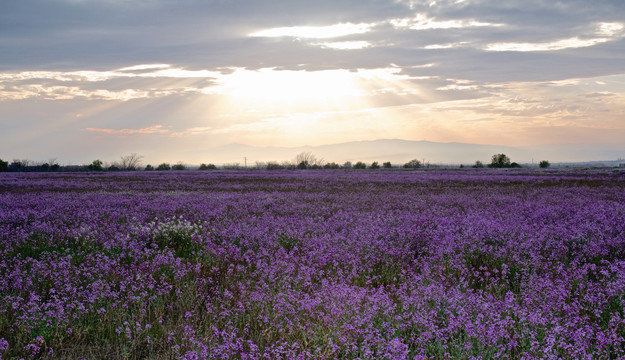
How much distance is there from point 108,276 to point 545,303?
5.55 metres

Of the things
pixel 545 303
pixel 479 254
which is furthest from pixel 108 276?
pixel 479 254

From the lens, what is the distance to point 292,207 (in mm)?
13711

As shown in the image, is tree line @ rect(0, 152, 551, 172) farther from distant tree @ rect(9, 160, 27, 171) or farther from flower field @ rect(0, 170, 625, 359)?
flower field @ rect(0, 170, 625, 359)

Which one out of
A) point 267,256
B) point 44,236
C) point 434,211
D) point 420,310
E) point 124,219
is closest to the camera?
point 420,310

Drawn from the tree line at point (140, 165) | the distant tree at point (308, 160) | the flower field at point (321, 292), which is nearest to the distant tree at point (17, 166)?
the tree line at point (140, 165)

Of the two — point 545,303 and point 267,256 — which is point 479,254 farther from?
point 267,256

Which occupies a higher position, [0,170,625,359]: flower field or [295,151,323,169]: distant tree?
[295,151,323,169]: distant tree

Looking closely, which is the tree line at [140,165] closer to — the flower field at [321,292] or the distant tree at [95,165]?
the distant tree at [95,165]

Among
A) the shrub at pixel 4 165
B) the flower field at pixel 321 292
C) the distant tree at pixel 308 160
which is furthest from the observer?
the distant tree at pixel 308 160

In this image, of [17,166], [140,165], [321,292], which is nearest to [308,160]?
A: [140,165]

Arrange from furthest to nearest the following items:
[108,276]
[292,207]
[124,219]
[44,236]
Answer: [292,207] < [124,219] < [44,236] < [108,276]

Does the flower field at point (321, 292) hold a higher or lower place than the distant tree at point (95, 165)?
lower

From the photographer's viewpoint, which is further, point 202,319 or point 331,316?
point 202,319

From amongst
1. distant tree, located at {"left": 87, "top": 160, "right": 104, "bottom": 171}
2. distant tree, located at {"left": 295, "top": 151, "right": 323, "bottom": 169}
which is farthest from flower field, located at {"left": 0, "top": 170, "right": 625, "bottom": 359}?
distant tree, located at {"left": 295, "top": 151, "right": 323, "bottom": 169}
